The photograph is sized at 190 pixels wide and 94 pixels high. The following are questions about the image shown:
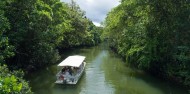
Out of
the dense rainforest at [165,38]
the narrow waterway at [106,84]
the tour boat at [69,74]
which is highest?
the dense rainforest at [165,38]

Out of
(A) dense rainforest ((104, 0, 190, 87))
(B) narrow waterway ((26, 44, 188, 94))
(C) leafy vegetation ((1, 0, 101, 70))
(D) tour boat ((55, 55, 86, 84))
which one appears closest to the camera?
(B) narrow waterway ((26, 44, 188, 94))

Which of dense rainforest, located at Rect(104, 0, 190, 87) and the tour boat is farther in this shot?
dense rainforest, located at Rect(104, 0, 190, 87)

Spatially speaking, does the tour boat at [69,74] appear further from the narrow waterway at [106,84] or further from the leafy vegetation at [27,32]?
the leafy vegetation at [27,32]

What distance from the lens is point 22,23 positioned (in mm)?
24562

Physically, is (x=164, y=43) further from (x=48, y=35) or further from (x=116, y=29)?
(x=116, y=29)

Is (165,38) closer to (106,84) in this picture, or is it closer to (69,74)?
(106,84)

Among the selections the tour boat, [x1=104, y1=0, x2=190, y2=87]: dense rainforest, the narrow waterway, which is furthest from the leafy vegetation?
[x1=104, y1=0, x2=190, y2=87]: dense rainforest

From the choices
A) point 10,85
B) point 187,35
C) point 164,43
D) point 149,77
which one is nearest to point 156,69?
point 149,77

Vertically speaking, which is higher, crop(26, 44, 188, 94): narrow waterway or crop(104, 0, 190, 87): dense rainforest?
crop(104, 0, 190, 87): dense rainforest

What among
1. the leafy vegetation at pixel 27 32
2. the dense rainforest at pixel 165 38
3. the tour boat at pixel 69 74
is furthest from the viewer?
the dense rainforest at pixel 165 38

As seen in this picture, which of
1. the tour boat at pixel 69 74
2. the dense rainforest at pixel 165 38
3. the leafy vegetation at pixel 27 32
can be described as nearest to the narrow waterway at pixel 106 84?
the tour boat at pixel 69 74

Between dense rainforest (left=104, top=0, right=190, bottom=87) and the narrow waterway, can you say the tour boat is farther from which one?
dense rainforest (left=104, top=0, right=190, bottom=87)

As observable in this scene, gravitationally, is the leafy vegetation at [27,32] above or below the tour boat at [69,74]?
above

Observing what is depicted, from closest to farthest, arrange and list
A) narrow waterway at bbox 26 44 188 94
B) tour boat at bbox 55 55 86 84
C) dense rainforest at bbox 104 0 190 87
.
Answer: narrow waterway at bbox 26 44 188 94
tour boat at bbox 55 55 86 84
dense rainforest at bbox 104 0 190 87
